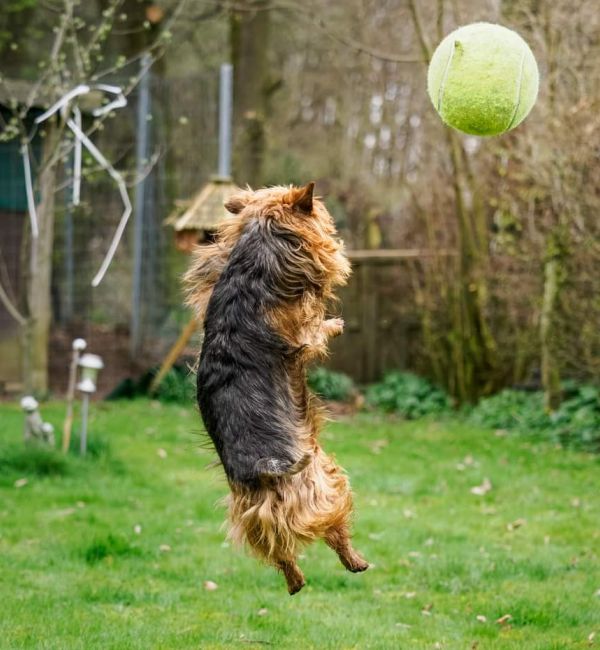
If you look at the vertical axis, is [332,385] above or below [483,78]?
below

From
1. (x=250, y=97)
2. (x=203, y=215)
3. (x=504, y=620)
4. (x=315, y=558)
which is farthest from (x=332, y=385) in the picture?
(x=504, y=620)

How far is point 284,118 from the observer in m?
17.4

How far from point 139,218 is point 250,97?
244 cm

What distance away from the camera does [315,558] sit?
5.49 metres

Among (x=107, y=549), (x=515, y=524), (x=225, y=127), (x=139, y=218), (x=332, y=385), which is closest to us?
(x=107, y=549)

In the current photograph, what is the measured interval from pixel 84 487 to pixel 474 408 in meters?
4.78

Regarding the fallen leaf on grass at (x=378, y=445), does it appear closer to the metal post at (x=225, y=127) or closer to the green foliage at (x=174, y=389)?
the green foliage at (x=174, y=389)

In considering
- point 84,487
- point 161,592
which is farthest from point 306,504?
point 84,487

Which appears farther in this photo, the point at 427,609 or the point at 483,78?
the point at 427,609

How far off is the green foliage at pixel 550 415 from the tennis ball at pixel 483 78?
545 cm

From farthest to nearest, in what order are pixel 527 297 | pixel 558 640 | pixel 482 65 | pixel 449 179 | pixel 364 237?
pixel 364 237 → pixel 449 179 → pixel 527 297 → pixel 558 640 → pixel 482 65

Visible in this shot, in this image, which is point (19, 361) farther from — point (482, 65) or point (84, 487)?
point (482, 65)

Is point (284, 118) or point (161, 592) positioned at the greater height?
point (284, 118)

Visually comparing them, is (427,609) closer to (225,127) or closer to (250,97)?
(225,127)
